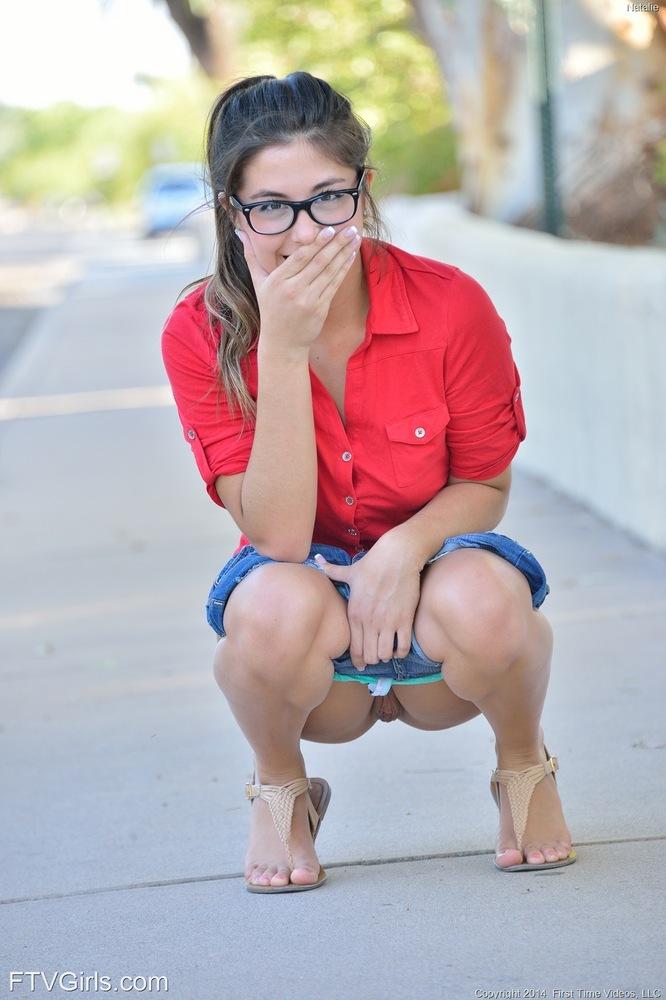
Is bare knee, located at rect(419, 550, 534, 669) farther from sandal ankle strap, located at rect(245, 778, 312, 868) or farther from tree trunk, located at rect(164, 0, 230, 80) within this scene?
tree trunk, located at rect(164, 0, 230, 80)

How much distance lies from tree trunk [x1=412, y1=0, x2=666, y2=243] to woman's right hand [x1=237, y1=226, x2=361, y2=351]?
5.16 m

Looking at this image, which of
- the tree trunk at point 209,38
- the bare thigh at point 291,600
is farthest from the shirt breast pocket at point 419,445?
the tree trunk at point 209,38

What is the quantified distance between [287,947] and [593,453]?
3790mm

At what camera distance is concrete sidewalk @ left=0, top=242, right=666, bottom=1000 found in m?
2.59

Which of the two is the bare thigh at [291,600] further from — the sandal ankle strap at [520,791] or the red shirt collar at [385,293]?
the red shirt collar at [385,293]

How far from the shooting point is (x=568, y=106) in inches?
396

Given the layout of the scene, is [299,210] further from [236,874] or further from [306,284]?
[236,874]

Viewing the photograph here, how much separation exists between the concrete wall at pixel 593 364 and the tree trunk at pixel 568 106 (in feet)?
3.53

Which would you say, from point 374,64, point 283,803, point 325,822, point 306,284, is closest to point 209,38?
point 374,64

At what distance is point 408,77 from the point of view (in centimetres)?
2330

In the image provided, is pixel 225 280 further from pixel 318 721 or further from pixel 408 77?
pixel 408 77

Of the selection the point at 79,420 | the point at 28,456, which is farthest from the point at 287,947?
the point at 79,420

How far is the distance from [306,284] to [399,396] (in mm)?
335

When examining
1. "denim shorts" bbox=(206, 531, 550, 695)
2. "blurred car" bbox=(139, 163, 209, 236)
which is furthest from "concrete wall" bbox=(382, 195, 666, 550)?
"blurred car" bbox=(139, 163, 209, 236)
